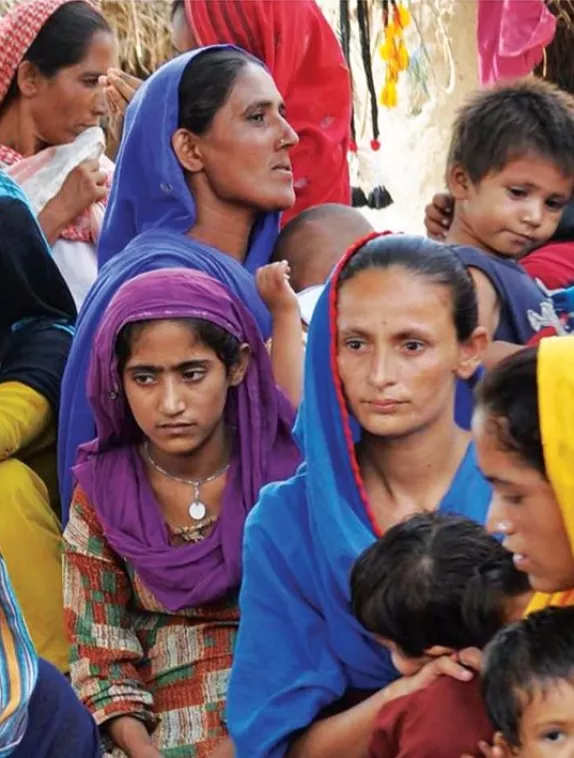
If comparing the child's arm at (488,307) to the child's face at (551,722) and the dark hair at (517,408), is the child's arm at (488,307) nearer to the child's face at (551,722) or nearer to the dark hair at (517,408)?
the dark hair at (517,408)

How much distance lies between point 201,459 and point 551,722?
1490mm

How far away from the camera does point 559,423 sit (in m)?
2.46

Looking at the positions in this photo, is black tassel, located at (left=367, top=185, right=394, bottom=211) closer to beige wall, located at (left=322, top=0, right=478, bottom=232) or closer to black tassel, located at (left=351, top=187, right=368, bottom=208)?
black tassel, located at (left=351, top=187, right=368, bottom=208)

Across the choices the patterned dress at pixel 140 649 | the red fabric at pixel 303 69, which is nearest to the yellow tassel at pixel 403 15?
the red fabric at pixel 303 69

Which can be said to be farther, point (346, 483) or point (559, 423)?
point (346, 483)

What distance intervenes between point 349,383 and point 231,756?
0.87m

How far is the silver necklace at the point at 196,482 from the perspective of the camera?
12.2 ft

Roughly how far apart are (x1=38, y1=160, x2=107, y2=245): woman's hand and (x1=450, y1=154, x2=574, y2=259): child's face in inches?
52.8

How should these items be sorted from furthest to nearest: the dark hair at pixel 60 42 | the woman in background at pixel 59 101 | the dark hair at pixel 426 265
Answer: the dark hair at pixel 60 42 → the woman in background at pixel 59 101 → the dark hair at pixel 426 265

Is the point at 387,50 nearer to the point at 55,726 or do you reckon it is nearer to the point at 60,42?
the point at 60,42

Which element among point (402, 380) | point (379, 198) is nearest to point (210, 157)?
point (402, 380)

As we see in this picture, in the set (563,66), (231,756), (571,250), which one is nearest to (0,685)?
(231,756)

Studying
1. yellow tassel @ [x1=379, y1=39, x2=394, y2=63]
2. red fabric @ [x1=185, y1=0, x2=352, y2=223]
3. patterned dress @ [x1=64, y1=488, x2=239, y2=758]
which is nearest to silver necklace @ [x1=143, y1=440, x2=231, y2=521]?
patterned dress @ [x1=64, y1=488, x2=239, y2=758]

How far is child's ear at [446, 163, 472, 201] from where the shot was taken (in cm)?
402
